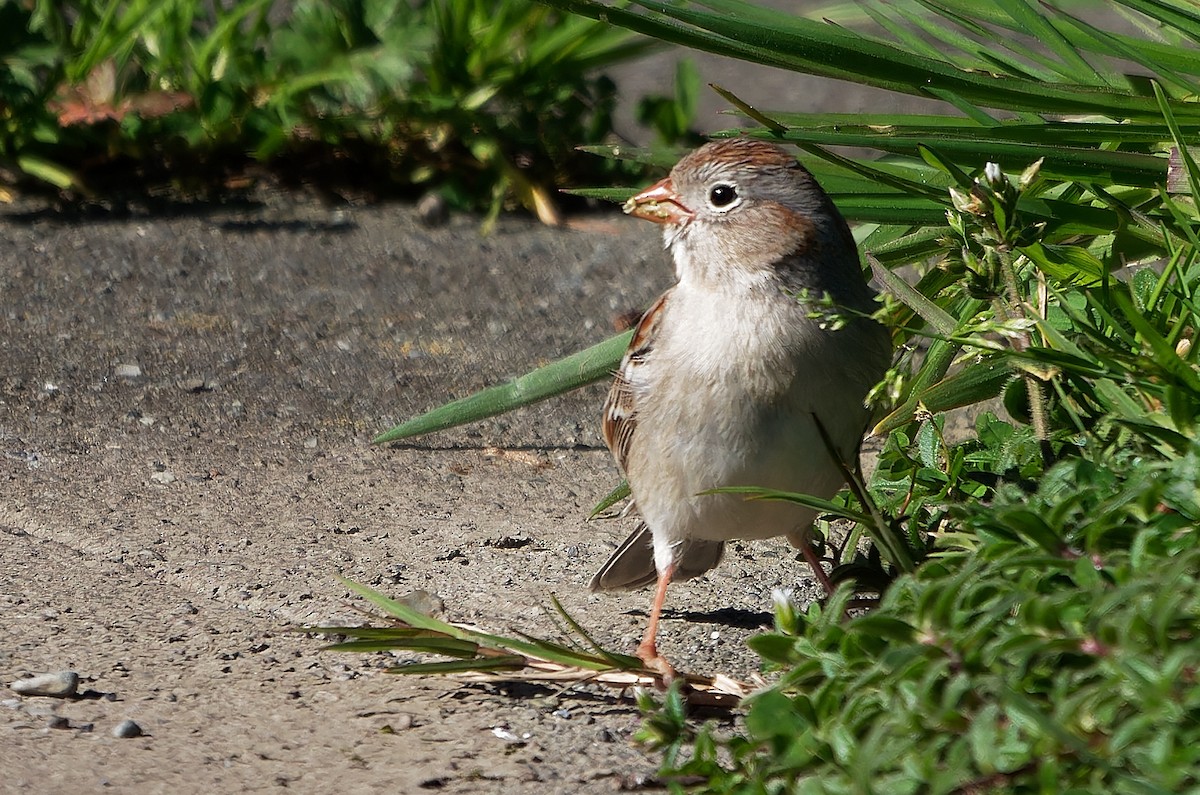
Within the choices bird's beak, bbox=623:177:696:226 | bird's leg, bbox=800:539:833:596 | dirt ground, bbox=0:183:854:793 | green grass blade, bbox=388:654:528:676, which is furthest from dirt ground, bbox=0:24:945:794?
bird's beak, bbox=623:177:696:226

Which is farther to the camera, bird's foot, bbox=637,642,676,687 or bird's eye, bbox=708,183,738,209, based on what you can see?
bird's eye, bbox=708,183,738,209

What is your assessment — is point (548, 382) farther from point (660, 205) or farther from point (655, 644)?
point (655, 644)

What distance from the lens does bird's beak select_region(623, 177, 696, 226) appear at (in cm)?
353

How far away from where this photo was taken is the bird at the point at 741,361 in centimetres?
321

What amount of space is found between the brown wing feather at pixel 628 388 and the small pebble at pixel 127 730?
127cm

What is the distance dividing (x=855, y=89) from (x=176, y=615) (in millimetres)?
6004

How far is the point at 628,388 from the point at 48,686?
4.62 ft

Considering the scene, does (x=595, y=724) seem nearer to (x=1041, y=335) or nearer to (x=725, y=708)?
(x=725, y=708)

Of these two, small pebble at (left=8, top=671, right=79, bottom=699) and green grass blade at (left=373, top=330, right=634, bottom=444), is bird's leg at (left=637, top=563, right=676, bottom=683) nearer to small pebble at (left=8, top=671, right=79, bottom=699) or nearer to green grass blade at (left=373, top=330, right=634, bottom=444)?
green grass blade at (left=373, top=330, right=634, bottom=444)

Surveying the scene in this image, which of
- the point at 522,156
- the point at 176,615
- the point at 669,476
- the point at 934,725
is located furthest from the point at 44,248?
the point at 934,725

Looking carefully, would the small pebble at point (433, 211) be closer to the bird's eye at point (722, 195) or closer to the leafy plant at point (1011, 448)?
the leafy plant at point (1011, 448)

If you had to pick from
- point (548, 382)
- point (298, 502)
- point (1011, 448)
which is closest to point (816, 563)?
point (1011, 448)

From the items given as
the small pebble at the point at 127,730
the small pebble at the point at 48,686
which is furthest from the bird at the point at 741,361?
the small pebble at the point at 48,686

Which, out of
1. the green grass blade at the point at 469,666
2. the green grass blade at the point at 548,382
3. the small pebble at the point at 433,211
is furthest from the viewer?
the small pebble at the point at 433,211
